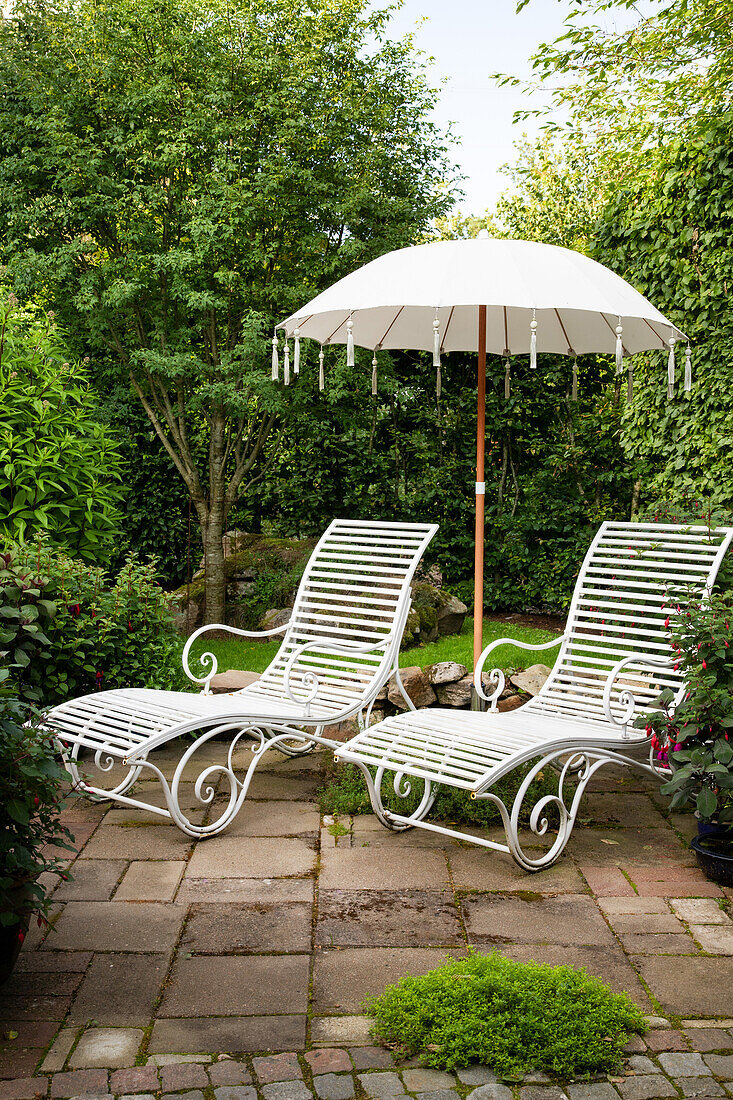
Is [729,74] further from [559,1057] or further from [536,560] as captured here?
[559,1057]

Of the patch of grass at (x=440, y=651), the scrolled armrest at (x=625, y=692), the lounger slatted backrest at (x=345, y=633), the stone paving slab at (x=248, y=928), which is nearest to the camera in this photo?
the stone paving slab at (x=248, y=928)

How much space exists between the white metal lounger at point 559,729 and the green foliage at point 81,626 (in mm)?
1428

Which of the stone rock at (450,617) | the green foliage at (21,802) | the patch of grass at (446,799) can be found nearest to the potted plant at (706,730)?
the patch of grass at (446,799)

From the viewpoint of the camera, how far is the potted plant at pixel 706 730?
337cm

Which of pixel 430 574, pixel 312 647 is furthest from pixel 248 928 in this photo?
pixel 430 574

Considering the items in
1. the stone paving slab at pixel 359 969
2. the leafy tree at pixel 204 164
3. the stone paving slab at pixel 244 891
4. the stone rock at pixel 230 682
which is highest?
the leafy tree at pixel 204 164

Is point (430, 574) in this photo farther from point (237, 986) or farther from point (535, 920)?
point (237, 986)

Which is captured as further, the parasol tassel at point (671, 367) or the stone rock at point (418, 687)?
the stone rock at point (418, 687)

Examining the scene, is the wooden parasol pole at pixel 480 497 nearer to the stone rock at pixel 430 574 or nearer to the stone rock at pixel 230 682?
the stone rock at pixel 230 682

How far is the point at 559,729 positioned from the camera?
3.88 m

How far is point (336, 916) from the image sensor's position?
3145 mm

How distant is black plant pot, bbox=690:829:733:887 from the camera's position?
340cm

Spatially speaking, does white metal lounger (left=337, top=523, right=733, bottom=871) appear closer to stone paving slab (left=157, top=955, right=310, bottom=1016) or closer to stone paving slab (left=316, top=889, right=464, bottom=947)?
stone paving slab (left=316, top=889, right=464, bottom=947)

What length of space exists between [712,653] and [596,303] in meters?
1.41
